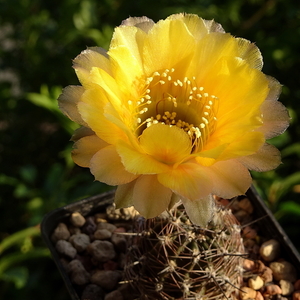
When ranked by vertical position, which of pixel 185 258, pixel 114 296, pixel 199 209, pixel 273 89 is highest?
pixel 273 89

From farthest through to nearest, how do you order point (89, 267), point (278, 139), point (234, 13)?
point (234, 13) → point (278, 139) → point (89, 267)

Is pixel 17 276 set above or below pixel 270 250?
below

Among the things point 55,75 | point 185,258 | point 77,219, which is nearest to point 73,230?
point 77,219

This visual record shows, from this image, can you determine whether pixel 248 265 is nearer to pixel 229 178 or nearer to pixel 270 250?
pixel 270 250

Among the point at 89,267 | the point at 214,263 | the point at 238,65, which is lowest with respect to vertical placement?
the point at 89,267

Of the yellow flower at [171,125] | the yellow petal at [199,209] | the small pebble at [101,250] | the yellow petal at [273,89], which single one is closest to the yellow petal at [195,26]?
the yellow flower at [171,125]

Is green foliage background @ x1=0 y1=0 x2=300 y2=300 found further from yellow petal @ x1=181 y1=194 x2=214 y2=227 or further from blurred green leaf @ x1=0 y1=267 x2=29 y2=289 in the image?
yellow petal @ x1=181 y1=194 x2=214 y2=227

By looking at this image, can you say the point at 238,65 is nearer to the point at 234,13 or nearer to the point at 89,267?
the point at 89,267

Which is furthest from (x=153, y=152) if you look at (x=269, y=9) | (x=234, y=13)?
(x=269, y=9)
